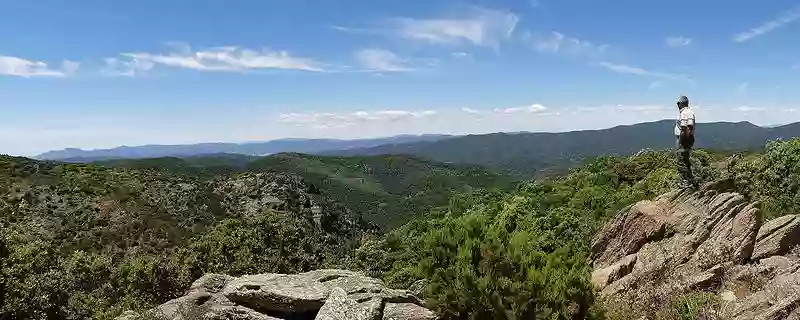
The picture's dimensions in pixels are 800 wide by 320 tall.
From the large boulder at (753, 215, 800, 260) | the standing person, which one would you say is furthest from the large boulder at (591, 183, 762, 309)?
the standing person

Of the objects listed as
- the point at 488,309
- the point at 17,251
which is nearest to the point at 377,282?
the point at 488,309

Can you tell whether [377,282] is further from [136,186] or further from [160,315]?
[136,186]

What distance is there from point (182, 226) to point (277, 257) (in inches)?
1626

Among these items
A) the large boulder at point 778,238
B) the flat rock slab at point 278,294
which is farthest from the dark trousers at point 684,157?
the flat rock slab at point 278,294

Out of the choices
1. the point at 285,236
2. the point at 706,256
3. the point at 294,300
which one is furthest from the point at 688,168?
the point at 285,236

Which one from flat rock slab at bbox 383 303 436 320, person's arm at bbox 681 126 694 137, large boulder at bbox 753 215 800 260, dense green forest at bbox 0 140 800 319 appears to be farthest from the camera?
person's arm at bbox 681 126 694 137

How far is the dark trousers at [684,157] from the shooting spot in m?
19.7

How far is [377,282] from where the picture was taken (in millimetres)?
20859

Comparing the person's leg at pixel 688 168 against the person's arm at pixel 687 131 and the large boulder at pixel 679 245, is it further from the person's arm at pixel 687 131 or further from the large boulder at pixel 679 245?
the person's arm at pixel 687 131

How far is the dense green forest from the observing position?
682 inches

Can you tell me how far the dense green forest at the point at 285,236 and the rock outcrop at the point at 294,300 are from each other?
4.59 ft

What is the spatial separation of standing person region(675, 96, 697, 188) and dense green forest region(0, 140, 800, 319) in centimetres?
198

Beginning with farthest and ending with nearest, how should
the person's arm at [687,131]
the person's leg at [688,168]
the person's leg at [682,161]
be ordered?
the person's leg at [688,168], the person's leg at [682,161], the person's arm at [687,131]

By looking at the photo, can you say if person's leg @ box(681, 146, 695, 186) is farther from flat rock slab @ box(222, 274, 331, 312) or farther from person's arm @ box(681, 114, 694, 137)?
flat rock slab @ box(222, 274, 331, 312)
